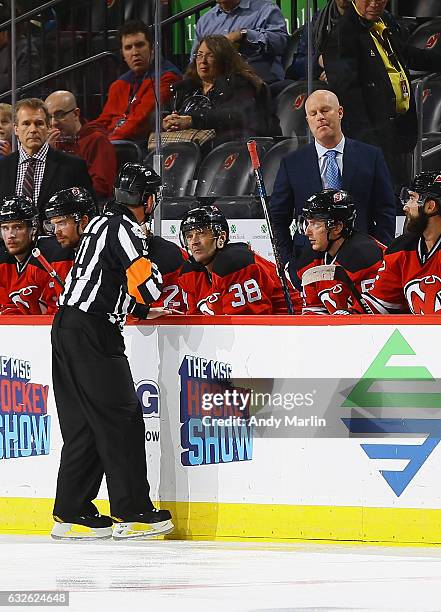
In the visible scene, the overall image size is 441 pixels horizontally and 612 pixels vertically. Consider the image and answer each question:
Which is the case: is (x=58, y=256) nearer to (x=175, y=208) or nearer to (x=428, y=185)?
(x=175, y=208)

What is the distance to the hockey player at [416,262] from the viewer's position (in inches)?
237

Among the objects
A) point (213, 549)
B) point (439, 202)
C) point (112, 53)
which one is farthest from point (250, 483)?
point (112, 53)

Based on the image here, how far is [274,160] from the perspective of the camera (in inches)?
300

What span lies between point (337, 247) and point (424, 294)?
0.57 meters

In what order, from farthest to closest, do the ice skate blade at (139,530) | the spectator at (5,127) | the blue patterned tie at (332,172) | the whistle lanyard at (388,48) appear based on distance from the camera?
the spectator at (5,127), the whistle lanyard at (388,48), the blue patterned tie at (332,172), the ice skate blade at (139,530)

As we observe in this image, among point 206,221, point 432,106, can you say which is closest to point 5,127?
point 206,221

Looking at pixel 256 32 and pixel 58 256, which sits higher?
pixel 256 32

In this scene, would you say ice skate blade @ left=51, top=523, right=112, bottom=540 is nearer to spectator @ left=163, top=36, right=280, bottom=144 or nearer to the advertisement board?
the advertisement board

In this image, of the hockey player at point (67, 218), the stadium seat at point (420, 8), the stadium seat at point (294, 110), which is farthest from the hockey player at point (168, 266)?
the stadium seat at point (420, 8)

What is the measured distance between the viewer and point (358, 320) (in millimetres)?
5500

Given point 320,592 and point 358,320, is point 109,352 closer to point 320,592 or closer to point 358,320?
point 358,320

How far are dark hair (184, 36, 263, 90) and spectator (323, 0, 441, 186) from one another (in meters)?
0.50

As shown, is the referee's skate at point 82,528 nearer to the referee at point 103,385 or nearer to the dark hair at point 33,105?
the referee at point 103,385

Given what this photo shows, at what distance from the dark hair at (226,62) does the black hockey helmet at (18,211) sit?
1.38 meters
